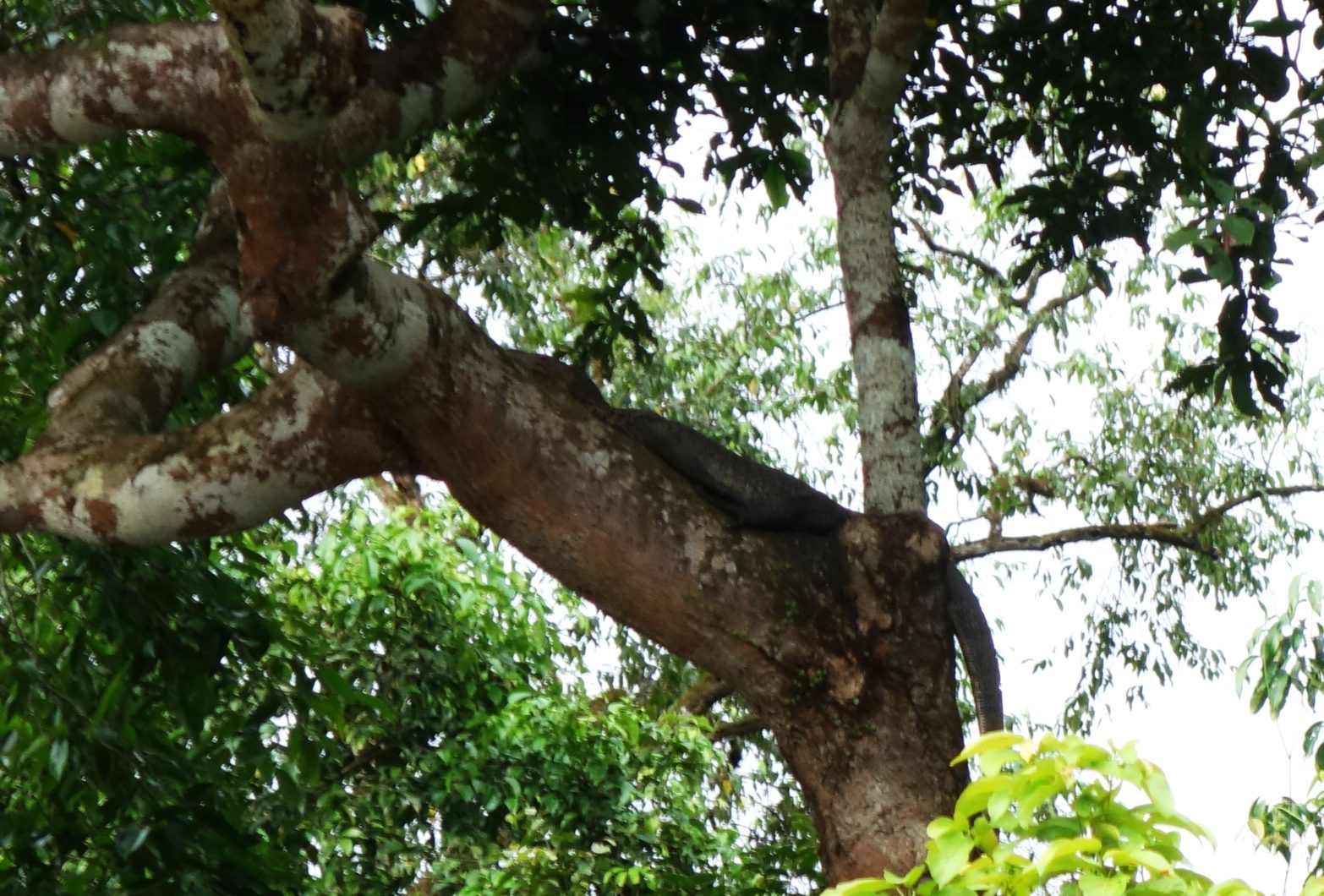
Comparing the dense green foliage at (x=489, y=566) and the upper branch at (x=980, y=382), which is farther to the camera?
the upper branch at (x=980, y=382)

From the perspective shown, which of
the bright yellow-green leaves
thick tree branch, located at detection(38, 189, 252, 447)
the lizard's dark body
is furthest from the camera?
the lizard's dark body

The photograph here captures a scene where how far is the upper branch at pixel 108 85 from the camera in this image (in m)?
2.52

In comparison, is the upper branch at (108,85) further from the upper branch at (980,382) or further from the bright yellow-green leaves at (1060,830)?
the upper branch at (980,382)

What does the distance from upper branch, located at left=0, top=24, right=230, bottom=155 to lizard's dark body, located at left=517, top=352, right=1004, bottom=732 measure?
88 centimetres

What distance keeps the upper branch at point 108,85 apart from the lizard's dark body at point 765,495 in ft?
2.88

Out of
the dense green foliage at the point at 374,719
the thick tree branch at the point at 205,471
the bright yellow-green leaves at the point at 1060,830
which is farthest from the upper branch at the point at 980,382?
the bright yellow-green leaves at the point at 1060,830

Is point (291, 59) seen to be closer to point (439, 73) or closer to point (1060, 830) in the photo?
point (439, 73)

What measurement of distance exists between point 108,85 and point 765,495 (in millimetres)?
1638

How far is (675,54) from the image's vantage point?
3934 millimetres

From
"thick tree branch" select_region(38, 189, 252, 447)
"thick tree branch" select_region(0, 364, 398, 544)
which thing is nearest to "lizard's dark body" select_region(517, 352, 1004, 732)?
"thick tree branch" select_region(0, 364, 398, 544)

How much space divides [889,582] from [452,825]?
3.05 metres

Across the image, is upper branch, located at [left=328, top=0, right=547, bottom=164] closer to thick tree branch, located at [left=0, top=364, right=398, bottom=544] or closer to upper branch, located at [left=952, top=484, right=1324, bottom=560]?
thick tree branch, located at [left=0, top=364, right=398, bottom=544]

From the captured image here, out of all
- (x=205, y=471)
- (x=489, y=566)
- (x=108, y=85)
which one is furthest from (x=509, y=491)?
(x=489, y=566)

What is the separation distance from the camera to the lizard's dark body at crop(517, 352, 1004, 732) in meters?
3.19
